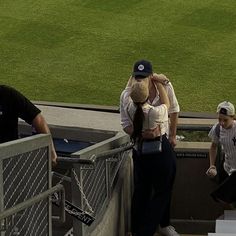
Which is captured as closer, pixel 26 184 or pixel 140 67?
pixel 26 184

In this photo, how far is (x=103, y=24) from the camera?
17031 millimetres

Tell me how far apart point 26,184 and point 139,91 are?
1644mm

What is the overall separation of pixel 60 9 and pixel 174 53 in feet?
12.0

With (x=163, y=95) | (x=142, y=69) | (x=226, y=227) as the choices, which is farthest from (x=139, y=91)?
(x=226, y=227)

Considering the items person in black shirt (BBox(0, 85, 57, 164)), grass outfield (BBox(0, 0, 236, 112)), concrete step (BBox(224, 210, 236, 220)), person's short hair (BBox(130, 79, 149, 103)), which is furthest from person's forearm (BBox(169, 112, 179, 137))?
grass outfield (BBox(0, 0, 236, 112))

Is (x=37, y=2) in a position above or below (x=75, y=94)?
above

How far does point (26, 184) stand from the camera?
4.92 meters

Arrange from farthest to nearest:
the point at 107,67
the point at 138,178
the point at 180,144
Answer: the point at 107,67
the point at 180,144
the point at 138,178

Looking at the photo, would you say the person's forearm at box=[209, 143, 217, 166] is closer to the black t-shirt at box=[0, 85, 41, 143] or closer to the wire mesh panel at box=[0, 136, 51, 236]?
the black t-shirt at box=[0, 85, 41, 143]

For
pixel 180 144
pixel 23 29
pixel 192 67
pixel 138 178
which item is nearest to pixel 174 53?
pixel 192 67

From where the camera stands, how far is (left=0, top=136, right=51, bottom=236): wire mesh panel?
4586 millimetres

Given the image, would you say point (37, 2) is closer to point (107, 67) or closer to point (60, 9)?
point (60, 9)

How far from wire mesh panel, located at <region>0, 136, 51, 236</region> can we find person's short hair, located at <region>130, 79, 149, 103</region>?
1382mm

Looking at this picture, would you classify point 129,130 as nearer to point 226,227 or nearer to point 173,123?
point 173,123
